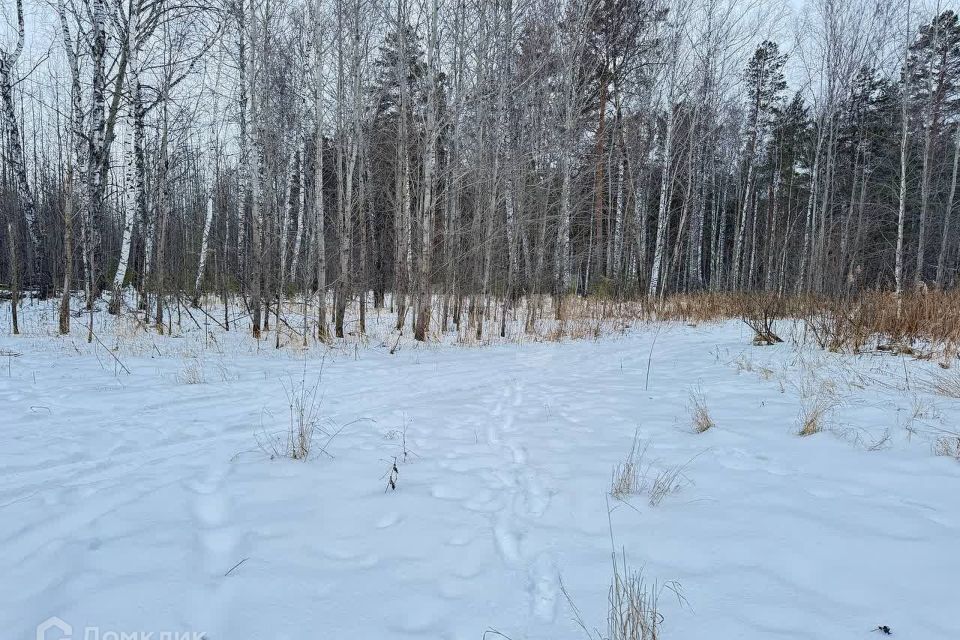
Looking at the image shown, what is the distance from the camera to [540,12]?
10.1 metres

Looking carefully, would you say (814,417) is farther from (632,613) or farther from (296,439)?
(296,439)

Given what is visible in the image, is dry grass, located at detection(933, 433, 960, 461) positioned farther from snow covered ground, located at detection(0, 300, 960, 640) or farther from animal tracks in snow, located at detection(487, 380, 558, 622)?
animal tracks in snow, located at detection(487, 380, 558, 622)

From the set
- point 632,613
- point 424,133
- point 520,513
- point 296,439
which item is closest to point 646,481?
point 520,513

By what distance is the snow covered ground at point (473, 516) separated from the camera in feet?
4.34

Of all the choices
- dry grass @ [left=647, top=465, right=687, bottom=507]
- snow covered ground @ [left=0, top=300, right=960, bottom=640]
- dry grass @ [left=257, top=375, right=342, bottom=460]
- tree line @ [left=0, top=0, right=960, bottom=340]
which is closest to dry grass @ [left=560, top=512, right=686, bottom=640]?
snow covered ground @ [left=0, top=300, right=960, bottom=640]

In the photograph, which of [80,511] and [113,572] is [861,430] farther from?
[80,511]

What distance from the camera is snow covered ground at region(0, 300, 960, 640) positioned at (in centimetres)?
132

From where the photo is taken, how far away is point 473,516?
1968mm

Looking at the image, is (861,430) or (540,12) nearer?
(861,430)

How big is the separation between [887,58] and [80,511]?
817 inches

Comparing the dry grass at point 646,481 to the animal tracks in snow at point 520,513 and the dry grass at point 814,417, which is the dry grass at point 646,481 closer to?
the animal tracks in snow at point 520,513

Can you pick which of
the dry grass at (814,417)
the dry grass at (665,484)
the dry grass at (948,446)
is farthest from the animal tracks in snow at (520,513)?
the dry grass at (948,446)

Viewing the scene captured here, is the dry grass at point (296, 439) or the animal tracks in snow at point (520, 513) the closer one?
the animal tracks in snow at point (520, 513)

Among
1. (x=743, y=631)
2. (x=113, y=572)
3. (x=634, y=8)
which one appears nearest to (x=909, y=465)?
(x=743, y=631)
